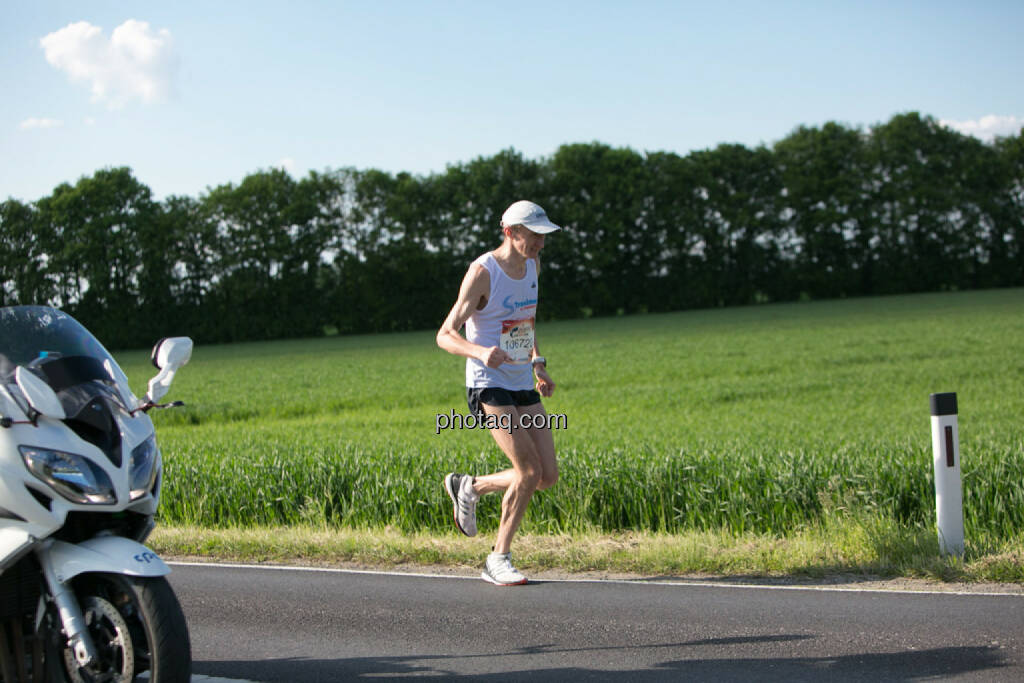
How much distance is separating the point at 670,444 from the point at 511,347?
666cm

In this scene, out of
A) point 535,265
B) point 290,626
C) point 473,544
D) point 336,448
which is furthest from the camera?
point 336,448

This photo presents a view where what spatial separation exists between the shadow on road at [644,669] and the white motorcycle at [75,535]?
101cm

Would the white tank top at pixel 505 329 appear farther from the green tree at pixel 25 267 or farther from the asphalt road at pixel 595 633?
the green tree at pixel 25 267

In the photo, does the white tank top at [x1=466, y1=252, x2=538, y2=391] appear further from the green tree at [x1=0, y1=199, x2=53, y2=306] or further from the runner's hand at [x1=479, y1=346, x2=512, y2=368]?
the green tree at [x1=0, y1=199, x2=53, y2=306]

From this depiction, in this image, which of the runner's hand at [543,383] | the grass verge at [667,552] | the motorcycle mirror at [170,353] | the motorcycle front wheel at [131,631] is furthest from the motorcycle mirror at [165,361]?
the grass verge at [667,552]

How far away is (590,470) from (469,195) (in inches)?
2884

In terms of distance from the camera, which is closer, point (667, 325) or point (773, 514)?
point (773, 514)

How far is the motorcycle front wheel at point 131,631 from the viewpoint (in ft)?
10.9

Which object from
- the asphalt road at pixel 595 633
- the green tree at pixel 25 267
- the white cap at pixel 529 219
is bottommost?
the asphalt road at pixel 595 633

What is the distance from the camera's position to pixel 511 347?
5.84 m

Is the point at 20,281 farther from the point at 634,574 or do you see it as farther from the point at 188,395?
the point at 634,574

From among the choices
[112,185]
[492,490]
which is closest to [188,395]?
[492,490]

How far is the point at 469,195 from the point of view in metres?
80.5

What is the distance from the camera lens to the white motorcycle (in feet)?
11.1
